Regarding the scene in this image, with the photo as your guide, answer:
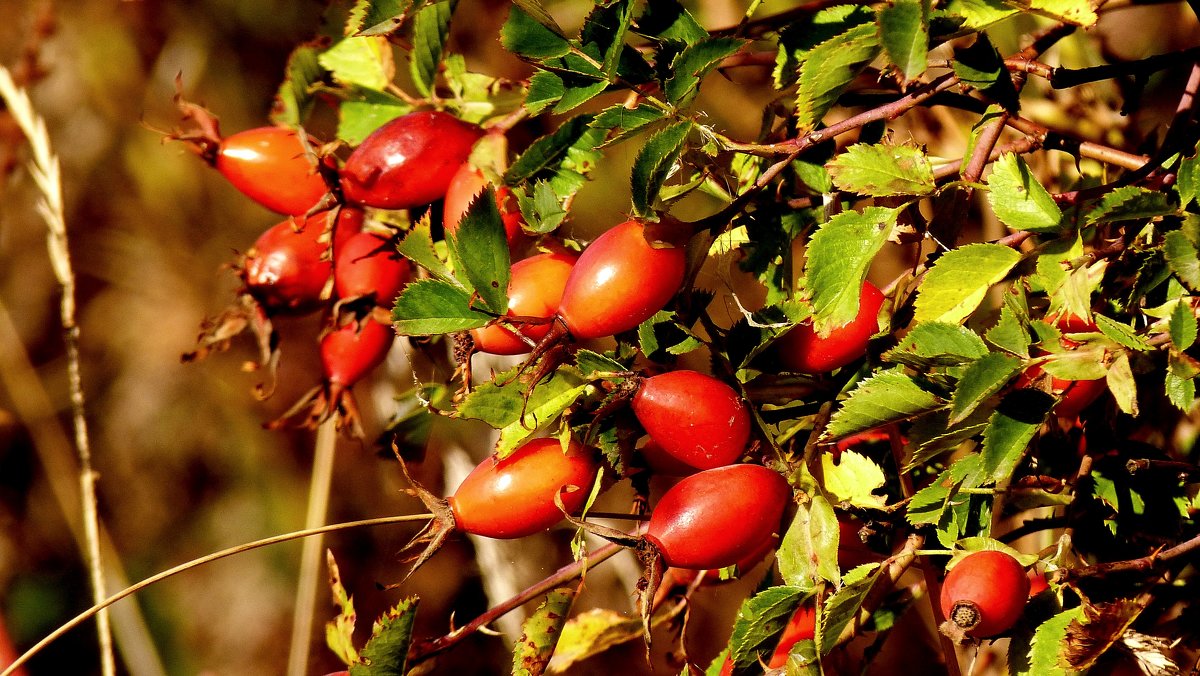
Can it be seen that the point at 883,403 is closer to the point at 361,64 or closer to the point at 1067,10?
the point at 1067,10

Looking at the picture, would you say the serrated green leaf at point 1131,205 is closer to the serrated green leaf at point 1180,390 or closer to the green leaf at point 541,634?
the serrated green leaf at point 1180,390

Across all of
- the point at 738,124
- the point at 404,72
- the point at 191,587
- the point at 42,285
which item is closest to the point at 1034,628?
the point at 738,124

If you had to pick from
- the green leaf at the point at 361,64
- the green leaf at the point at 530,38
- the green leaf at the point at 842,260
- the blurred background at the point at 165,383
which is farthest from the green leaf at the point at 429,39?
the blurred background at the point at 165,383

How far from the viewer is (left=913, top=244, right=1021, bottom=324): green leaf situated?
64 centimetres

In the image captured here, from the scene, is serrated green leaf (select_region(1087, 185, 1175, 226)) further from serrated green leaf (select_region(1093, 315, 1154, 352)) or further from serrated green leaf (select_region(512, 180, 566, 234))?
serrated green leaf (select_region(512, 180, 566, 234))

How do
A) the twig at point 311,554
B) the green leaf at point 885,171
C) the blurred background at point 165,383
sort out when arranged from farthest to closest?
the blurred background at point 165,383 < the twig at point 311,554 < the green leaf at point 885,171

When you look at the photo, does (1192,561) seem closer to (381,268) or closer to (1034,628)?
(1034,628)

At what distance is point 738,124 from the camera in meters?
1.61

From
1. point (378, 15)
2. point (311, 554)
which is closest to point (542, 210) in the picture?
point (378, 15)

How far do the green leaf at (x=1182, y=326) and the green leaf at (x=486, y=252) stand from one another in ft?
1.31

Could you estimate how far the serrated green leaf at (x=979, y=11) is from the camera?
57cm


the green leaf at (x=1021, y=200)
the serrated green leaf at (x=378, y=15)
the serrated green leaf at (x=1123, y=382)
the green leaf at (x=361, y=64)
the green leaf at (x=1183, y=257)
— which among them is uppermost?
the serrated green leaf at (x=378, y=15)

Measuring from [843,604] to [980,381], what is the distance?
0.17 metres

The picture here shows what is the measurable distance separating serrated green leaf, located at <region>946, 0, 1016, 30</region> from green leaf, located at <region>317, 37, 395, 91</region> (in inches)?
20.7
